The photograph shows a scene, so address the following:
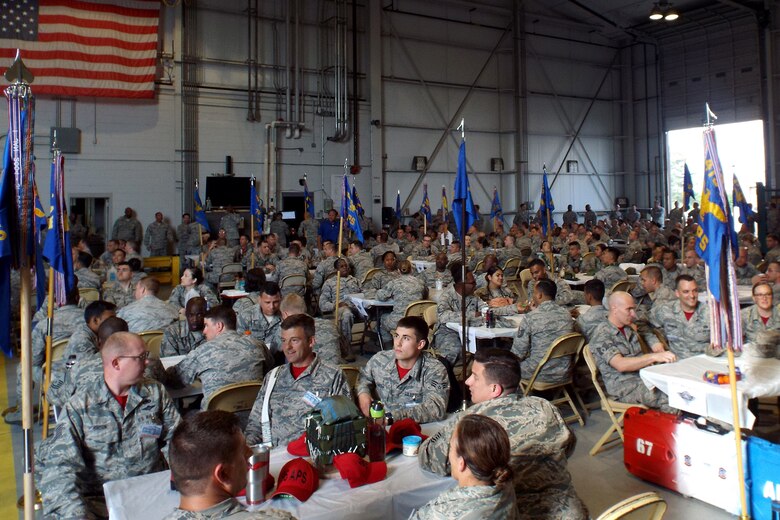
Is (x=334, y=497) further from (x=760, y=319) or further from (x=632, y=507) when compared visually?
(x=760, y=319)

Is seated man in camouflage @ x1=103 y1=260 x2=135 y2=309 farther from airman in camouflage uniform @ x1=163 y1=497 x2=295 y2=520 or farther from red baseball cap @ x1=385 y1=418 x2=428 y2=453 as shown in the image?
airman in camouflage uniform @ x1=163 y1=497 x2=295 y2=520

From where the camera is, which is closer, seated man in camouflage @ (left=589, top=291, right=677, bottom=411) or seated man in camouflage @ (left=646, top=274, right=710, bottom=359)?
seated man in camouflage @ (left=589, top=291, right=677, bottom=411)

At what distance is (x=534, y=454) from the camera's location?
2.80 metres

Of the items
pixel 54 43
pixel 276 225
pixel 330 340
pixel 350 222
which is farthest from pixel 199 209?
pixel 330 340

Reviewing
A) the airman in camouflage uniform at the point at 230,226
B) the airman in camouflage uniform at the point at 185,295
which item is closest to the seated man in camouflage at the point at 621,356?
the airman in camouflage uniform at the point at 185,295

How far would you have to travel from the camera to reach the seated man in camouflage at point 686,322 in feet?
18.6

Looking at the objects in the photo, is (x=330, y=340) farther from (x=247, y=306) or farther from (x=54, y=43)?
(x=54, y=43)

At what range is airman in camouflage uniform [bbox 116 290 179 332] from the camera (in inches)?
249

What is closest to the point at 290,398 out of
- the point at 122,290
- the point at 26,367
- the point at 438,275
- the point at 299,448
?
the point at 299,448

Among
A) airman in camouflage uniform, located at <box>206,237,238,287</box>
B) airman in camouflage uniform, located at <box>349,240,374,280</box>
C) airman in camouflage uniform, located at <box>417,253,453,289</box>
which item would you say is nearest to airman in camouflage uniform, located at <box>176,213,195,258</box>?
airman in camouflage uniform, located at <box>206,237,238,287</box>

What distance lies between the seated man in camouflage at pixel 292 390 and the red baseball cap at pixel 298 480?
0.77m

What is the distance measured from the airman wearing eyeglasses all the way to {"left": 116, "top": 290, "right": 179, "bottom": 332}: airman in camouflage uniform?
215 inches

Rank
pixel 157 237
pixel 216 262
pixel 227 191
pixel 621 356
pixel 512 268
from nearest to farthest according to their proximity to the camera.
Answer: pixel 621 356, pixel 216 262, pixel 512 268, pixel 157 237, pixel 227 191

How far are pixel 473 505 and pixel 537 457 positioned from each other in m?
0.71
